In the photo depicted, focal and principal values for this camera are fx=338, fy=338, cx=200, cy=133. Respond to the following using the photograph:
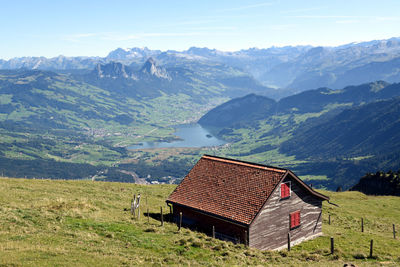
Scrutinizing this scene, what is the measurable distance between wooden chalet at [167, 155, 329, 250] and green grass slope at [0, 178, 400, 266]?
7.98 feet

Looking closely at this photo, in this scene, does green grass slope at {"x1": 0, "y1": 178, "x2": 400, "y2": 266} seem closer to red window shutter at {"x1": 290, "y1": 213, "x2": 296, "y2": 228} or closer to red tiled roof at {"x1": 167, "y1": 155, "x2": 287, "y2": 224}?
red window shutter at {"x1": 290, "y1": 213, "x2": 296, "y2": 228}

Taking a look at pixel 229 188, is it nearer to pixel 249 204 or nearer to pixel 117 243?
pixel 249 204

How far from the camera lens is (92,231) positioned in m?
32.6

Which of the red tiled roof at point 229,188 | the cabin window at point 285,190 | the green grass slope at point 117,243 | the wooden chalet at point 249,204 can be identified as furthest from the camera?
the cabin window at point 285,190

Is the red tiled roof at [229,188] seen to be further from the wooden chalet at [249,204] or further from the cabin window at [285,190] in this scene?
the cabin window at [285,190]

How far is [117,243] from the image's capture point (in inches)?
1187

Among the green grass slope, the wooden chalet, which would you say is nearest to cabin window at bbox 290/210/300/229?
the wooden chalet

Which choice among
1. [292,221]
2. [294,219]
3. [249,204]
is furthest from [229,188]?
[294,219]

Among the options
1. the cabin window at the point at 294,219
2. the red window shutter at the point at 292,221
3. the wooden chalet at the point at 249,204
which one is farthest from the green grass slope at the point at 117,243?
the red window shutter at the point at 292,221

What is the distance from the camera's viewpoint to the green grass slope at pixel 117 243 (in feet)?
85.3

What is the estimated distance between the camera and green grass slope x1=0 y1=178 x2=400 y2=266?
85.3 ft

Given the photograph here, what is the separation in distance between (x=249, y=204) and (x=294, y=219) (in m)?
7.54

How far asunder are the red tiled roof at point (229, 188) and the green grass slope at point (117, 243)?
4025 mm

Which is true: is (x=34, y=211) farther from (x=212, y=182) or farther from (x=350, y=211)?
(x=350, y=211)
